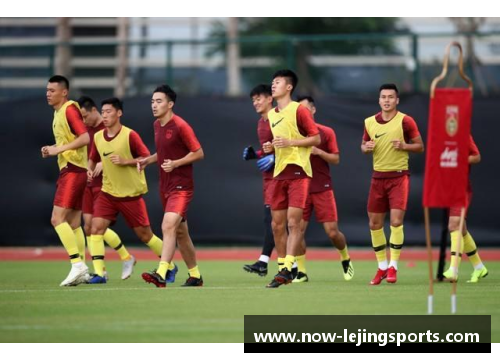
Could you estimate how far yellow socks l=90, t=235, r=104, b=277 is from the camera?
14312 millimetres

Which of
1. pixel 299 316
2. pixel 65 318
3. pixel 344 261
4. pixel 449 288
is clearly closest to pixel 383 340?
pixel 299 316

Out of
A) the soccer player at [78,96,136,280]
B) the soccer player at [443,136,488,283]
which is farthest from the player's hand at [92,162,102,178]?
the soccer player at [443,136,488,283]

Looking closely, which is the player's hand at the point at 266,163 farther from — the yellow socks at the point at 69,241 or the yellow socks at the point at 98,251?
the yellow socks at the point at 69,241

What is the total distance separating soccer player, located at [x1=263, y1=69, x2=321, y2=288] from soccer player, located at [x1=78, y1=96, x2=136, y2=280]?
255 cm

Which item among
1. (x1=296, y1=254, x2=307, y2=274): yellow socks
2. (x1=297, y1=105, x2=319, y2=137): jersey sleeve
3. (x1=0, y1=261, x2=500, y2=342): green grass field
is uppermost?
(x1=297, y1=105, x2=319, y2=137): jersey sleeve

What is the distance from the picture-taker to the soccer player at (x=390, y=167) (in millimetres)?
13953

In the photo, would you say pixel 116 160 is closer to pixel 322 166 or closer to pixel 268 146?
pixel 268 146

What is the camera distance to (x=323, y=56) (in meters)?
22.4

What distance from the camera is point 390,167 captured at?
→ 14.1 m

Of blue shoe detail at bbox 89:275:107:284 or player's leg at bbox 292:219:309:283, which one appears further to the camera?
player's leg at bbox 292:219:309:283

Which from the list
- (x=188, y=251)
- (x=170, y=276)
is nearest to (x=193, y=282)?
(x=188, y=251)

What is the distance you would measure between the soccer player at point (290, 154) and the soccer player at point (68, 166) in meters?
2.33

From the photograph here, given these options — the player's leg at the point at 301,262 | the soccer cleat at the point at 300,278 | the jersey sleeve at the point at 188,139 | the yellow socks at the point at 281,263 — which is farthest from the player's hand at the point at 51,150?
the soccer cleat at the point at 300,278

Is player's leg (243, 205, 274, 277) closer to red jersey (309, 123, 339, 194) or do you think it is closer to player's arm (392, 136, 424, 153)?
red jersey (309, 123, 339, 194)
